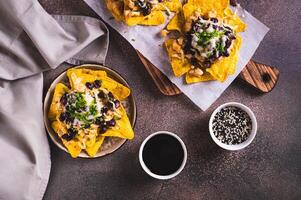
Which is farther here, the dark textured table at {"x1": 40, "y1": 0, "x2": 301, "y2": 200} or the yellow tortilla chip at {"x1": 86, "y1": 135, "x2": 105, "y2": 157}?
the dark textured table at {"x1": 40, "y1": 0, "x2": 301, "y2": 200}

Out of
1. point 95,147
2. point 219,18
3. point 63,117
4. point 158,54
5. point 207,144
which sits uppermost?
point 219,18

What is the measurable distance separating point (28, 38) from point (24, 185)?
56 cm

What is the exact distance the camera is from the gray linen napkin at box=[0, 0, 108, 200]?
206 cm

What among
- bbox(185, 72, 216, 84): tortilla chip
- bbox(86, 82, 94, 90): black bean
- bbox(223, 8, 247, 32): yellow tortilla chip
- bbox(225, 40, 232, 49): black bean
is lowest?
bbox(185, 72, 216, 84): tortilla chip

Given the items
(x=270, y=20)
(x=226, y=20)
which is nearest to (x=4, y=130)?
(x=226, y=20)

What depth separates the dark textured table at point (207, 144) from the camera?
217 cm

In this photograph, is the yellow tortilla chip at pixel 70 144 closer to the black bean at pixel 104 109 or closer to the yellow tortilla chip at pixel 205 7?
the black bean at pixel 104 109

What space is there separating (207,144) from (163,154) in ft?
0.69

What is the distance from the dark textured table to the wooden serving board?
0.15 feet

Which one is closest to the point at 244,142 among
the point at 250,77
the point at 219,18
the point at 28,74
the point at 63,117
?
the point at 250,77

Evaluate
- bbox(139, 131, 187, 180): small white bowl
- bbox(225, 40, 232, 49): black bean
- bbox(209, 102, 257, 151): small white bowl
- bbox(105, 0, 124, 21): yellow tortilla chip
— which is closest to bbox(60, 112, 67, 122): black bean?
bbox(139, 131, 187, 180): small white bowl

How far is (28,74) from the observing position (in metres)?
2.11

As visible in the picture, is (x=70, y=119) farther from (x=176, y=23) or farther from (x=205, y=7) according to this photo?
(x=205, y=7)

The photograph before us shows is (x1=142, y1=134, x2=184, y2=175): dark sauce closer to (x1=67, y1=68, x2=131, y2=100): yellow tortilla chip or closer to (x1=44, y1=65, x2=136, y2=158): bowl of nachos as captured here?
(x1=44, y1=65, x2=136, y2=158): bowl of nachos
